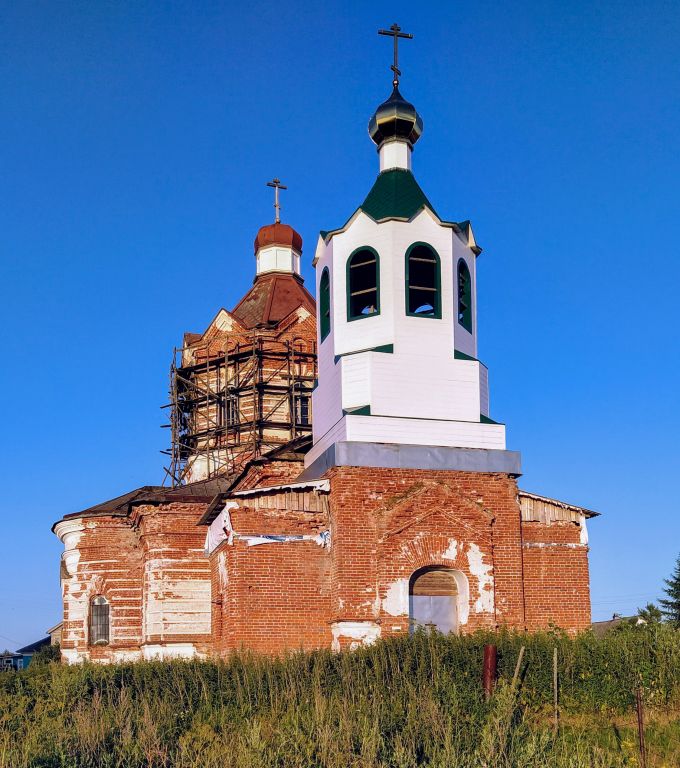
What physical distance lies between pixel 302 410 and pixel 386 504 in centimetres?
1220

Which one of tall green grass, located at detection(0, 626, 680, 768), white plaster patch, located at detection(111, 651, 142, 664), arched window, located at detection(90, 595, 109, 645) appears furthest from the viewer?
arched window, located at detection(90, 595, 109, 645)

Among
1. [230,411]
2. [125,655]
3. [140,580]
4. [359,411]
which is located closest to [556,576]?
[359,411]

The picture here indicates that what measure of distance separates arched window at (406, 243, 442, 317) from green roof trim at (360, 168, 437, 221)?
70 cm

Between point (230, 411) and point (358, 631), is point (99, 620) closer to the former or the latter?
point (230, 411)

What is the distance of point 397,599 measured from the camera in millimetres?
16219

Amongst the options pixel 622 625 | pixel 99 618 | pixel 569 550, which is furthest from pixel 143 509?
pixel 622 625

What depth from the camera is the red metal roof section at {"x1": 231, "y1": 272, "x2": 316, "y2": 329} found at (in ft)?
98.1

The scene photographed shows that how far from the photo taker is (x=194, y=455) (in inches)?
1143

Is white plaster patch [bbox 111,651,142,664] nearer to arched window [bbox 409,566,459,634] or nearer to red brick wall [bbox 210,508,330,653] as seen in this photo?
A: red brick wall [bbox 210,508,330,653]

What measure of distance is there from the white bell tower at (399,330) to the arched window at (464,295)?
0.02 m

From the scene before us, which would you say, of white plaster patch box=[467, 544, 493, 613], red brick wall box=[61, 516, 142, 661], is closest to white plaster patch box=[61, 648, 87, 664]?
red brick wall box=[61, 516, 142, 661]

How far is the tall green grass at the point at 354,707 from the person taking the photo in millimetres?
9344

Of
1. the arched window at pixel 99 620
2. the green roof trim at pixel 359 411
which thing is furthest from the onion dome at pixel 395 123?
the arched window at pixel 99 620

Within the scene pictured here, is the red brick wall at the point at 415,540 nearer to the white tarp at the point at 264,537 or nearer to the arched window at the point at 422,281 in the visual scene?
the white tarp at the point at 264,537
